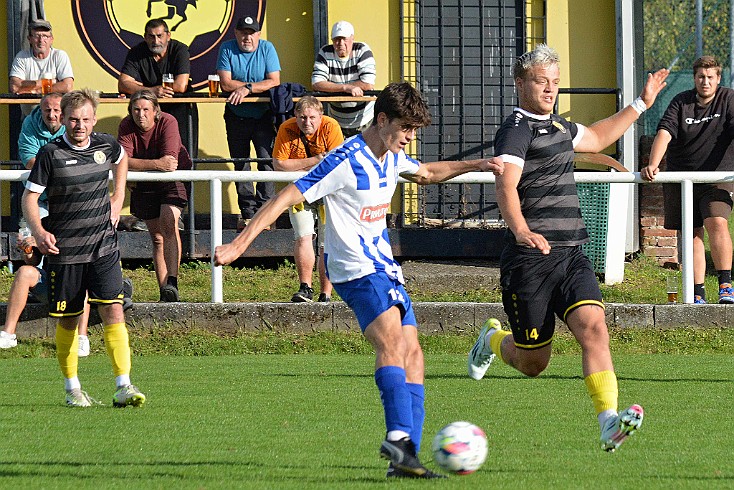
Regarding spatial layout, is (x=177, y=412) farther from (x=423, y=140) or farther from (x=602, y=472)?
(x=423, y=140)

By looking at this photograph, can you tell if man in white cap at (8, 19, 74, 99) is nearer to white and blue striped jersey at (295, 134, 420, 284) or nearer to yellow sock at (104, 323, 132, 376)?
yellow sock at (104, 323, 132, 376)

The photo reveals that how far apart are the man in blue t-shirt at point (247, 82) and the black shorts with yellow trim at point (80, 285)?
4.90 metres

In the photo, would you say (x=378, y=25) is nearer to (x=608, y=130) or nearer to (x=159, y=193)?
(x=159, y=193)

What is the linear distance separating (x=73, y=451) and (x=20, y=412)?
1531mm

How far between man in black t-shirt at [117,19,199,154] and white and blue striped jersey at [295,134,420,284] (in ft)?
24.9

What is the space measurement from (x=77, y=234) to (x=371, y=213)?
307cm

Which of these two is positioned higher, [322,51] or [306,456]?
[322,51]

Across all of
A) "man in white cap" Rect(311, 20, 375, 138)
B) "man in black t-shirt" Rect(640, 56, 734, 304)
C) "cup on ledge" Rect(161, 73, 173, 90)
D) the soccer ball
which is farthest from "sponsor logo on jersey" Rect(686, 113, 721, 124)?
the soccer ball

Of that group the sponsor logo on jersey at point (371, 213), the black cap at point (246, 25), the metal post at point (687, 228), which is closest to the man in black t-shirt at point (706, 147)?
the metal post at point (687, 228)

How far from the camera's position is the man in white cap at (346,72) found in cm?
1334

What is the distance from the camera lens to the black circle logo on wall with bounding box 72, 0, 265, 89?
588 inches

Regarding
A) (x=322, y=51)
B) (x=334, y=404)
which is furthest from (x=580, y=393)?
(x=322, y=51)

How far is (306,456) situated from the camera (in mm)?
6215

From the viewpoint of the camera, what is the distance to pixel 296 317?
11.4m
